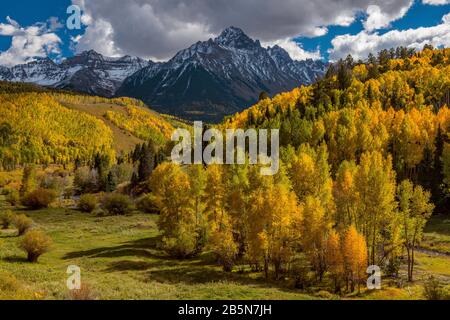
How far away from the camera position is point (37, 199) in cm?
12938

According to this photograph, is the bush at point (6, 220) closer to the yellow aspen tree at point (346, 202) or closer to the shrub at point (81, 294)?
the shrub at point (81, 294)

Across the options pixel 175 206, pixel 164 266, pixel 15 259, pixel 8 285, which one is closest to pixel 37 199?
pixel 15 259

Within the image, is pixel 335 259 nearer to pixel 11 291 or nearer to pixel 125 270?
pixel 125 270

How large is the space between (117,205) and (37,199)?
103ft

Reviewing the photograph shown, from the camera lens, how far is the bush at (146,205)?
118 metres

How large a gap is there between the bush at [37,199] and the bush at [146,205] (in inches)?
1257

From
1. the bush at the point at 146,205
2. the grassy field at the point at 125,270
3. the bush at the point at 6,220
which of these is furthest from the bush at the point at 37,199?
the grassy field at the point at 125,270

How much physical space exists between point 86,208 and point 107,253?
216 ft

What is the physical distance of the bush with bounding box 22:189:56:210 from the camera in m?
129

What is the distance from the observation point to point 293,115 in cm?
13050

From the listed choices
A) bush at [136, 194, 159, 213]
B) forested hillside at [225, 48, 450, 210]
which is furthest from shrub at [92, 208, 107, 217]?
forested hillside at [225, 48, 450, 210]

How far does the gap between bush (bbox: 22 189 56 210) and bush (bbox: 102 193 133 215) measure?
25.1 metres

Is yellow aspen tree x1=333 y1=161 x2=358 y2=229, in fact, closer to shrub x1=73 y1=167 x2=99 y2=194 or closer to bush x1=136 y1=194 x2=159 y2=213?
bush x1=136 y1=194 x2=159 y2=213
